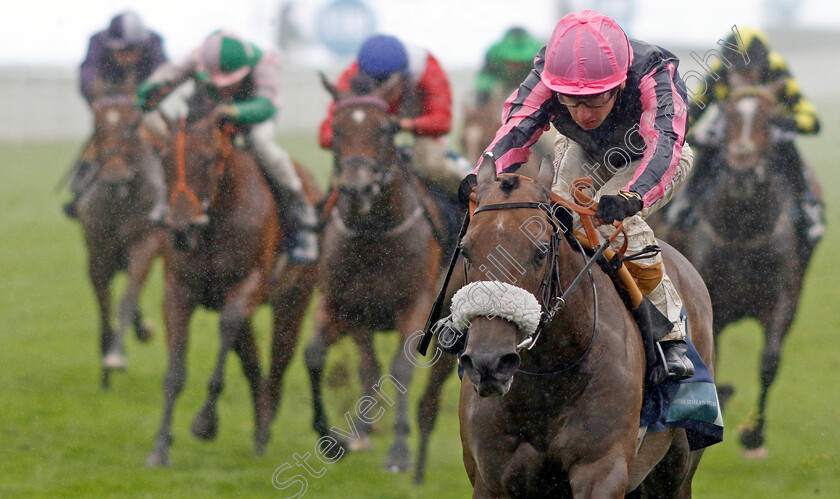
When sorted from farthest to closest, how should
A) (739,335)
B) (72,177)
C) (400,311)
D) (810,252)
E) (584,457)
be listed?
(739,335)
(72,177)
(810,252)
(400,311)
(584,457)

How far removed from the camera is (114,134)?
8.34m

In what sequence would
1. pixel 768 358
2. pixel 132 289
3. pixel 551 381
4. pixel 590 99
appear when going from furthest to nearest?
pixel 132 289
pixel 768 358
pixel 590 99
pixel 551 381

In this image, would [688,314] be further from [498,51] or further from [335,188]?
[498,51]

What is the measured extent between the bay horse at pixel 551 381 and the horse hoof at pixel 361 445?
310 cm

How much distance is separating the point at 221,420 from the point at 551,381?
14.0 feet

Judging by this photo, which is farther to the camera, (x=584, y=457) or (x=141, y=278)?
(x=141, y=278)

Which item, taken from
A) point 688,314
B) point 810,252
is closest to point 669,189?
point 688,314

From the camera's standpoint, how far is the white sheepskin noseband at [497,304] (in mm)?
2898

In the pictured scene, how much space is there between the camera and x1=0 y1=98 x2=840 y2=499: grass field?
19.2 feet

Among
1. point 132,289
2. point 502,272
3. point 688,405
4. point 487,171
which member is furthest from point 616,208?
point 132,289

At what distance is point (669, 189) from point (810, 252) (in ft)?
12.1

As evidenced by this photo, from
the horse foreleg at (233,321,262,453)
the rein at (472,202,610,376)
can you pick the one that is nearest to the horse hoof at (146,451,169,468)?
the horse foreleg at (233,321,262,453)

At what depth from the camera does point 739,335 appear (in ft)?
35.7

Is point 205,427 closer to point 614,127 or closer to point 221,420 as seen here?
point 221,420
